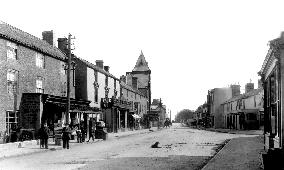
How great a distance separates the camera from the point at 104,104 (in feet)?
166

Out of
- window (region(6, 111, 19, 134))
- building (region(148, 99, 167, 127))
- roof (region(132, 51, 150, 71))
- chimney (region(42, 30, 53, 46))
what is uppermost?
roof (region(132, 51, 150, 71))

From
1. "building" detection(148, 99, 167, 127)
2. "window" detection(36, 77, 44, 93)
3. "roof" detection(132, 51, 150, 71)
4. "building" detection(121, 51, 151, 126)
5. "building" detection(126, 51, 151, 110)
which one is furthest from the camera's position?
"roof" detection(132, 51, 150, 71)

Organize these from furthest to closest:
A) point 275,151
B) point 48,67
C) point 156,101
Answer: point 156,101 → point 48,67 → point 275,151

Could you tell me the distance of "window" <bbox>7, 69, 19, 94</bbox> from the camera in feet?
95.0

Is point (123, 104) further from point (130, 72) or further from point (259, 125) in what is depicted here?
point (130, 72)

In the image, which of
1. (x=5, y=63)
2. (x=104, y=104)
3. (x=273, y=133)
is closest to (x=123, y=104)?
(x=104, y=104)

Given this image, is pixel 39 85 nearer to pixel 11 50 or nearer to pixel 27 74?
pixel 27 74

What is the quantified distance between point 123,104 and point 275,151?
163 feet

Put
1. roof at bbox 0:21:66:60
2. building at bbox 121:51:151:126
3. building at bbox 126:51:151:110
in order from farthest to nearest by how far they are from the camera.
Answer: building at bbox 126:51:151:110, building at bbox 121:51:151:126, roof at bbox 0:21:66:60

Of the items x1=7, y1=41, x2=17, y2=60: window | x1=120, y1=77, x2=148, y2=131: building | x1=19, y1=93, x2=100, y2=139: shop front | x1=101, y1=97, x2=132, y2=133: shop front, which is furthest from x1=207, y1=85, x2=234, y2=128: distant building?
x1=7, y1=41, x2=17, y2=60: window

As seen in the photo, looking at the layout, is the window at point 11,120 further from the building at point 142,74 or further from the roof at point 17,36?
the building at point 142,74

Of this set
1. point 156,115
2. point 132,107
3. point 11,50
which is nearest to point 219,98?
point 156,115

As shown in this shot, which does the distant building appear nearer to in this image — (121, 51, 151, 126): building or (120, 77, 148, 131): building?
(120, 77, 148, 131): building

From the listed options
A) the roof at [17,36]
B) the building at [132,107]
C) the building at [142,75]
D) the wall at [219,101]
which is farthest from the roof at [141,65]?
the roof at [17,36]
